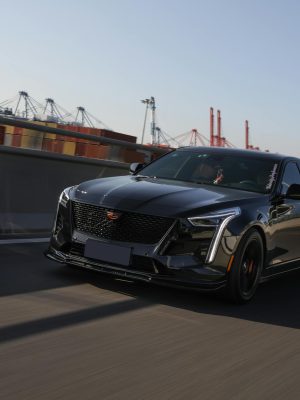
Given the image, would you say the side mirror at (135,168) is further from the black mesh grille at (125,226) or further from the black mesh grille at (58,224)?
the black mesh grille at (125,226)

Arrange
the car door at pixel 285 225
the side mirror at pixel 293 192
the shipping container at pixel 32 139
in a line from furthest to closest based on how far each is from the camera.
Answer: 1. the shipping container at pixel 32 139
2. the side mirror at pixel 293 192
3. the car door at pixel 285 225

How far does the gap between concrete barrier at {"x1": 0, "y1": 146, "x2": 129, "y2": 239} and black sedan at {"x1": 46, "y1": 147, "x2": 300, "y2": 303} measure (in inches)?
111

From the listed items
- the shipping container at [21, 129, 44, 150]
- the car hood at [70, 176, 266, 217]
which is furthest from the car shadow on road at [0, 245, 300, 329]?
the shipping container at [21, 129, 44, 150]

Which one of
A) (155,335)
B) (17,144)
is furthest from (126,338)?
(17,144)

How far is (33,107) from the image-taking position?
194 meters

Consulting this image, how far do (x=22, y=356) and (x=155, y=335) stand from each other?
43.1 inches

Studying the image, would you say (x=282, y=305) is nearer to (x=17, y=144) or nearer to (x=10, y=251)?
(x=10, y=251)

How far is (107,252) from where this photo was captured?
5570 millimetres

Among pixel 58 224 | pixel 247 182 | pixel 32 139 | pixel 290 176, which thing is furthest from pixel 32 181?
pixel 290 176

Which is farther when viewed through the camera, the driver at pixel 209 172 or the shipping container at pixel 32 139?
the shipping container at pixel 32 139

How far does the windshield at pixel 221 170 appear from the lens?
6.63 metres

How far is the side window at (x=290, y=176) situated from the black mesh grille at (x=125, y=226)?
1.76 metres

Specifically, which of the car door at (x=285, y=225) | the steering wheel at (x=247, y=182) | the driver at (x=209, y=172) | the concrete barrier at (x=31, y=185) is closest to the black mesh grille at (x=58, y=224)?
the driver at (x=209, y=172)

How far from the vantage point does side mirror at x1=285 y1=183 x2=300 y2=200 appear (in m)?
6.58
